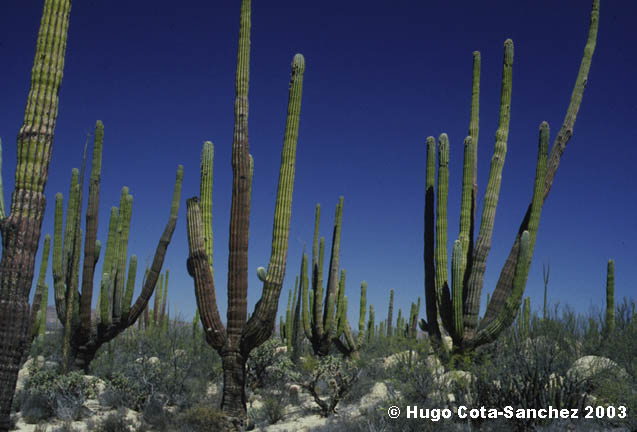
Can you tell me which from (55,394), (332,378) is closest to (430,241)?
(332,378)

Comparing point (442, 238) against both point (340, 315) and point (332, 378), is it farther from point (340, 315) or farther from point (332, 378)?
point (340, 315)

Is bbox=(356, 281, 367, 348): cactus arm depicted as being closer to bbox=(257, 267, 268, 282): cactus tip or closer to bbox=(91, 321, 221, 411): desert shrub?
bbox=(91, 321, 221, 411): desert shrub

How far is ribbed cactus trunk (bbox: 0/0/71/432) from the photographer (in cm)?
563

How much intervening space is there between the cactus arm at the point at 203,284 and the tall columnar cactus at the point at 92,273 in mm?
4285

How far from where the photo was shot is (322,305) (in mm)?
16172

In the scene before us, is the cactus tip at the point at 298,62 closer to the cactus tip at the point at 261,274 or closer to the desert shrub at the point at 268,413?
the cactus tip at the point at 261,274

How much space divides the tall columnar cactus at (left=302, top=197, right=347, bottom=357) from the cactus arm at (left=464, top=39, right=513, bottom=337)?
6204 millimetres

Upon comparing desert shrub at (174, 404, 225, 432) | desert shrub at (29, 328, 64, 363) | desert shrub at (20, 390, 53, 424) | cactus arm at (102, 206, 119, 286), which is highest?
cactus arm at (102, 206, 119, 286)

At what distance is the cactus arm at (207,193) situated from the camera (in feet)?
30.1

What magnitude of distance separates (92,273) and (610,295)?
14.5m

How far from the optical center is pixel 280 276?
8.64 meters

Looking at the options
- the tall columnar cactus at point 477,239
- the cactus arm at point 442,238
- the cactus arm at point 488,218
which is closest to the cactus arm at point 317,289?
the tall columnar cactus at point 477,239

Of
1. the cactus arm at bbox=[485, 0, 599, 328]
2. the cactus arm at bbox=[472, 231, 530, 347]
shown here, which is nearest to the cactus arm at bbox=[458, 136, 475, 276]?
the cactus arm at bbox=[485, 0, 599, 328]

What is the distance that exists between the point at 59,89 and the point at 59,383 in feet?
24.6
